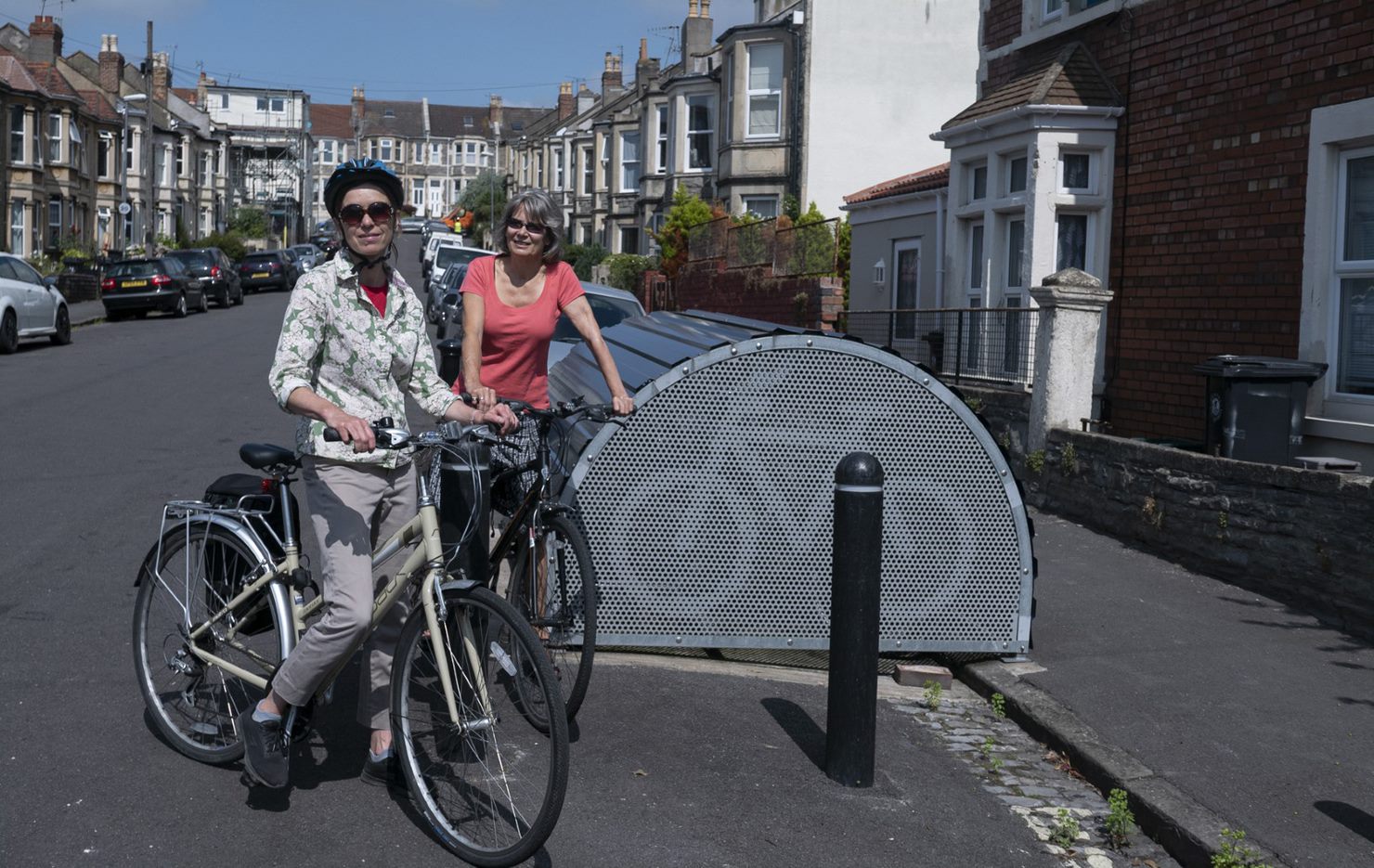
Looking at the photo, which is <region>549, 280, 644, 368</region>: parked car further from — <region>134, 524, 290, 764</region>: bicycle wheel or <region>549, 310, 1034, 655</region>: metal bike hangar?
<region>134, 524, 290, 764</region>: bicycle wheel

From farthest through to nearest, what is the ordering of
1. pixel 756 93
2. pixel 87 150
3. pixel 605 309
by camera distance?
1. pixel 87 150
2. pixel 756 93
3. pixel 605 309

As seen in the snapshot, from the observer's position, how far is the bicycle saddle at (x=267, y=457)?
14.9 feet

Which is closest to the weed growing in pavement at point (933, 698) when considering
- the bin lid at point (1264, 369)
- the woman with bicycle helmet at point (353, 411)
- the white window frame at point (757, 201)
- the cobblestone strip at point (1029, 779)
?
the cobblestone strip at point (1029, 779)

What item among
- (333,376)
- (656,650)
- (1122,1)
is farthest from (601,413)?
(1122,1)

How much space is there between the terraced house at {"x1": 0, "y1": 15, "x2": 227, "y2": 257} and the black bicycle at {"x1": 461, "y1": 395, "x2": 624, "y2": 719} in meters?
44.5

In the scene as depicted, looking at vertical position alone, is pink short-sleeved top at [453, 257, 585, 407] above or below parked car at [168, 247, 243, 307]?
below

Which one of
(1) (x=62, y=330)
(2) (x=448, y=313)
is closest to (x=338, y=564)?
(2) (x=448, y=313)

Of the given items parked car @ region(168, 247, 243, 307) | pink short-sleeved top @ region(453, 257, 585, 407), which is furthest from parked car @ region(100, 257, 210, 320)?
pink short-sleeved top @ region(453, 257, 585, 407)

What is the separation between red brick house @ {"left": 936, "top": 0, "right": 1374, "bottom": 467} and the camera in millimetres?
9898

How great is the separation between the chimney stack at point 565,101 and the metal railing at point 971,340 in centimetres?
7418

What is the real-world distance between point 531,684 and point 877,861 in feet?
4.15

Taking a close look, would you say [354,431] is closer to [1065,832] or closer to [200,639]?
[200,639]

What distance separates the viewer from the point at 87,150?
5800 centimetres

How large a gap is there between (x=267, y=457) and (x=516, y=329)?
1.55 m
